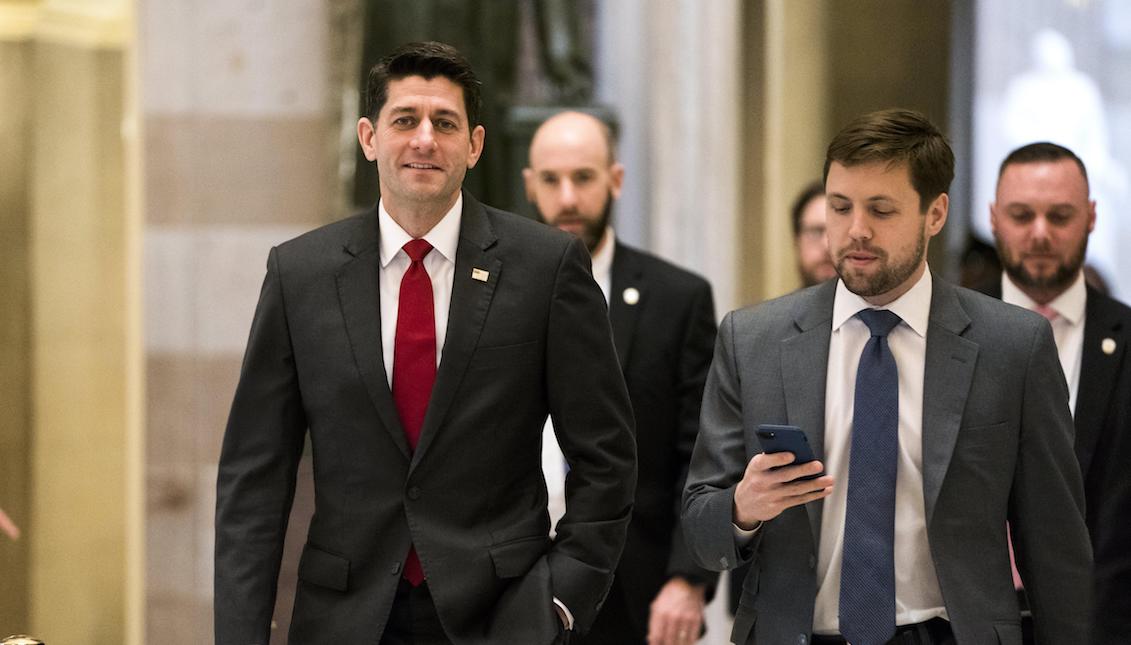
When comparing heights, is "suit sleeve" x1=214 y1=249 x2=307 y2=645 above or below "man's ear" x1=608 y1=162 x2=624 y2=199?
below

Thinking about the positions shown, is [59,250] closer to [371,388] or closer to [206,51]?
[206,51]

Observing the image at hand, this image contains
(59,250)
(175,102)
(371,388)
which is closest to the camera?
(371,388)

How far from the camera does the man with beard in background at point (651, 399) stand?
4.87 metres

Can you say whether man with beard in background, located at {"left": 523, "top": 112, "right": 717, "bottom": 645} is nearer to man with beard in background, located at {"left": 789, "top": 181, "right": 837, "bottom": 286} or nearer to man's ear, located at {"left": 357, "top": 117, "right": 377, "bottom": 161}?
man with beard in background, located at {"left": 789, "top": 181, "right": 837, "bottom": 286}

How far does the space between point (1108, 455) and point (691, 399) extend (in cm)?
130

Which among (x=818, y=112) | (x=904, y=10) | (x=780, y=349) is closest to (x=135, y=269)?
(x=818, y=112)

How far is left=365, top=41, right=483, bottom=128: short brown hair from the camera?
357 centimetres

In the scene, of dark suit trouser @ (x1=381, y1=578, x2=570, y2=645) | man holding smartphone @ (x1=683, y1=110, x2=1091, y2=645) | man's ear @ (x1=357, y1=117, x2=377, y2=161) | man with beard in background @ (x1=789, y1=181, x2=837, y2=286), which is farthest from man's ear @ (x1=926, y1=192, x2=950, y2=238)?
man with beard in background @ (x1=789, y1=181, x2=837, y2=286)

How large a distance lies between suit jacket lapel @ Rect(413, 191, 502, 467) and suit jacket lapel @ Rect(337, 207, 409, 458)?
0.29 feet

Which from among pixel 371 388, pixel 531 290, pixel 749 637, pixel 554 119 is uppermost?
pixel 554 119

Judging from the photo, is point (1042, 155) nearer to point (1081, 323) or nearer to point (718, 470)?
point (1081, 323)

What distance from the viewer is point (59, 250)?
755 centimetres

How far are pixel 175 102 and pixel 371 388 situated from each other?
4032 mm

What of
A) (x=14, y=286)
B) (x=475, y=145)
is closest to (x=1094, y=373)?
(x=475, y=145)
